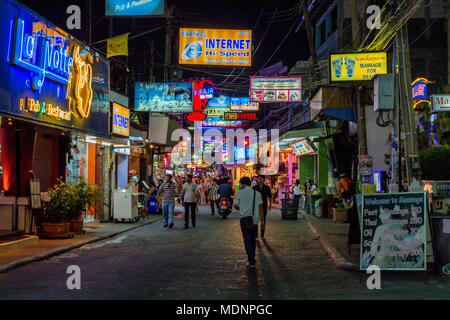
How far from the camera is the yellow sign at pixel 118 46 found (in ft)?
64.7

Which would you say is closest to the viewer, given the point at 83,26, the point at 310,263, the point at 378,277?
the point at 378,277

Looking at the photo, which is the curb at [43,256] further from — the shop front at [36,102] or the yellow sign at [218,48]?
the yellow sign at [218,48]

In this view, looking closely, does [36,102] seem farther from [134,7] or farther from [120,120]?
[134,7]

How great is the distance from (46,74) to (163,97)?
1225 cm

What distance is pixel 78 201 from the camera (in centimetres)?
1501

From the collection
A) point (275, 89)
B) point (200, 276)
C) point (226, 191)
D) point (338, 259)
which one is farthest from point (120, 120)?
point (200, 276)

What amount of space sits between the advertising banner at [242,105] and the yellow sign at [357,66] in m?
16.0

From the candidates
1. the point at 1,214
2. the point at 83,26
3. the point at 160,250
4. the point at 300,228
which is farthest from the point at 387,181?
the point at 83,26

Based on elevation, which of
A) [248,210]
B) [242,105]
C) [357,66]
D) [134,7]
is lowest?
[248,210]

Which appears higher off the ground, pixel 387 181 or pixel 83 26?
pixel 83 26

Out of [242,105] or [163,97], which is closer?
[163,97]

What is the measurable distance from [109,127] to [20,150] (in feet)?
21.3

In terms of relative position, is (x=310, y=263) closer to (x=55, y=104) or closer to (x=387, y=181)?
(x=387, y=181)

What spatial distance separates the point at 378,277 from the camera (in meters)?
8.59
